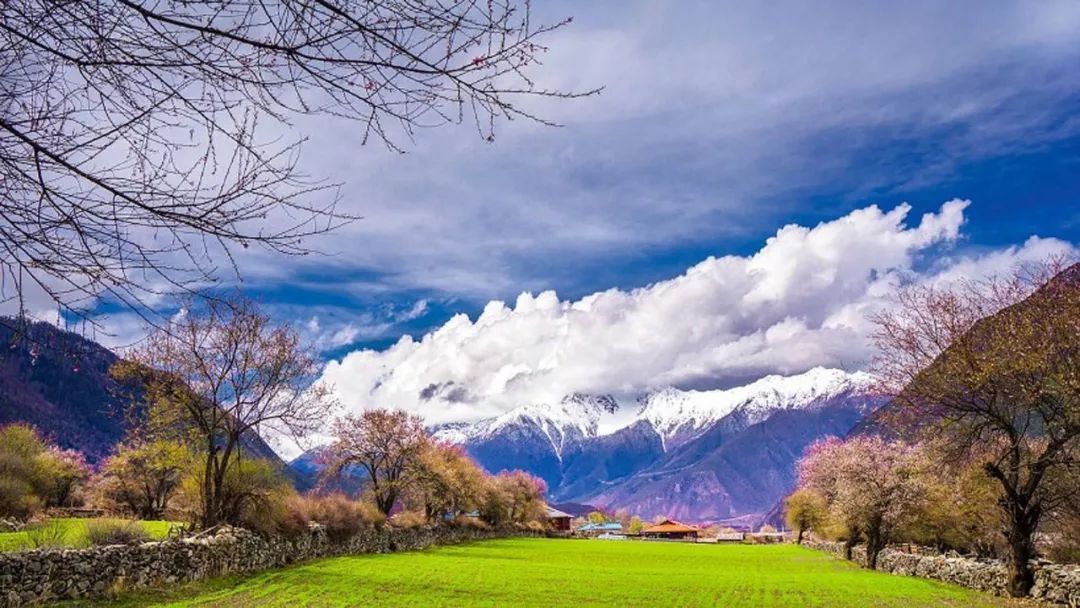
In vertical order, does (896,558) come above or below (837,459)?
below

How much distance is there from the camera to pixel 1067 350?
2095 cm

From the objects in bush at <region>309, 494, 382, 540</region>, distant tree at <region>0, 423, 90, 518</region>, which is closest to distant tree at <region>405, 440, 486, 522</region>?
bush at <region>309, 494, 382, 540</region>

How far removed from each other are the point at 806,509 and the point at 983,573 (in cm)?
6023

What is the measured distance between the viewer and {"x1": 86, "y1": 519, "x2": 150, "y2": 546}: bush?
70.7 ft

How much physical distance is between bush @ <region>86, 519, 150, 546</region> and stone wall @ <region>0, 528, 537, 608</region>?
0.90 meters

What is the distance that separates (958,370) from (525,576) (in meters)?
19.1

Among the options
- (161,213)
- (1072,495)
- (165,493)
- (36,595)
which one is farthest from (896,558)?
(165,493)

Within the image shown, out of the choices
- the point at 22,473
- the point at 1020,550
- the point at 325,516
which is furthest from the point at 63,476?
the point at 1020,550

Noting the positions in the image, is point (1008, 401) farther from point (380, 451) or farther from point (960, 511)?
point (380, 451)

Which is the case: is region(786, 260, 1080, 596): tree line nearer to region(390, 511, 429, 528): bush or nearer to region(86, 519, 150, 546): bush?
region(86, 519, 150, 546): bush

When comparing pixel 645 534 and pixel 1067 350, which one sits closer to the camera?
pixel 1067 350

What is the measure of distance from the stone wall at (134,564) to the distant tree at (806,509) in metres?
46.1

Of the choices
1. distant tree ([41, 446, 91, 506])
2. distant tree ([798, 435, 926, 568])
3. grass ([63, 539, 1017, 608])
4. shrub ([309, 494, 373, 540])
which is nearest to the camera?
grass ([63, 539, 1017, 608])

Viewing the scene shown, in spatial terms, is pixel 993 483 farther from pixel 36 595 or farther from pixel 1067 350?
pixel 36 595
